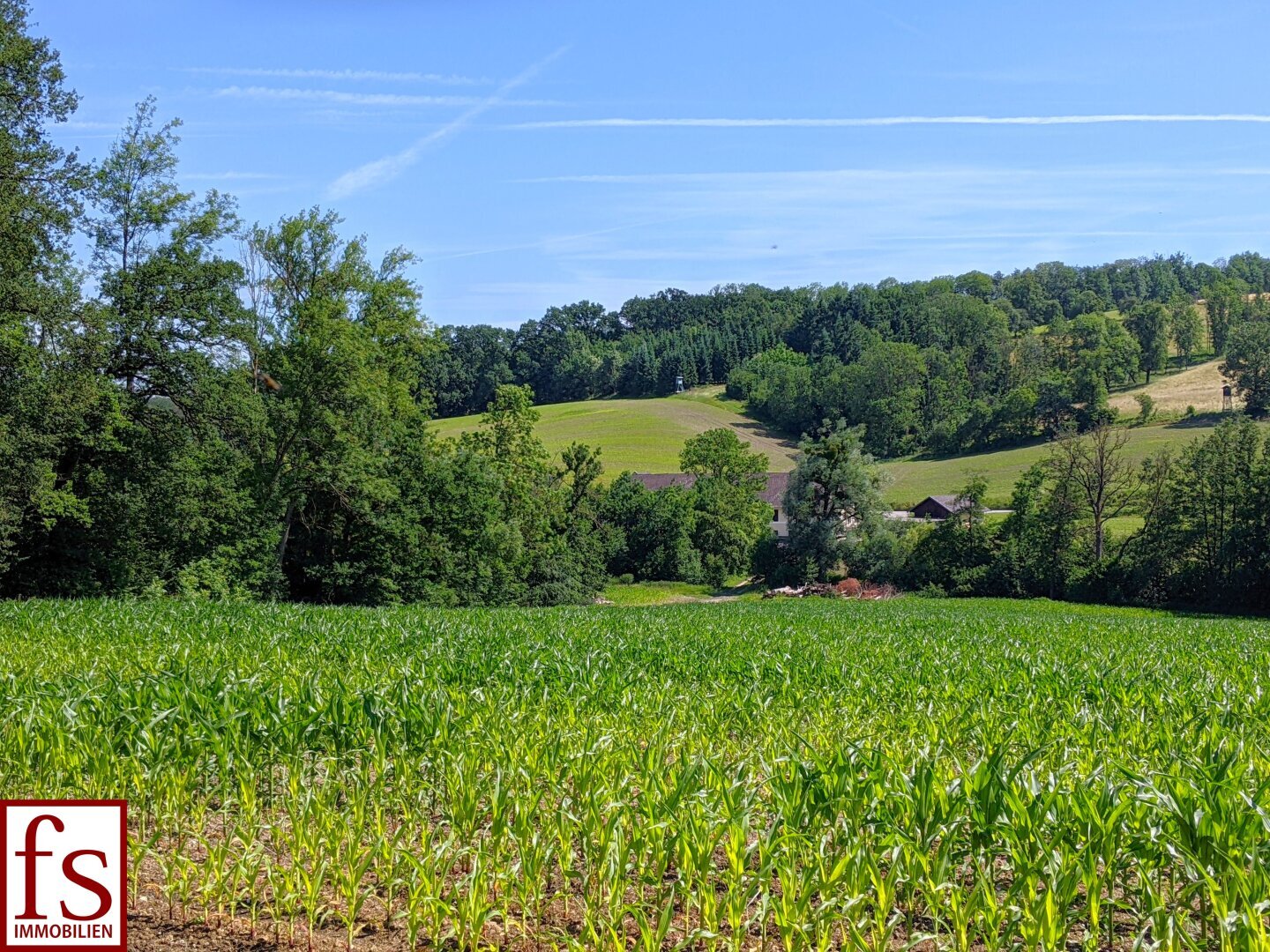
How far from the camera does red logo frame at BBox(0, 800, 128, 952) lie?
15.7 feet

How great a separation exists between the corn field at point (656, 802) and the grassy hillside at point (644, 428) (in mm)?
76612

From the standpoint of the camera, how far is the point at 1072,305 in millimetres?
160625

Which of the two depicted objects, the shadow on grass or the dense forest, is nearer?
the dense forest

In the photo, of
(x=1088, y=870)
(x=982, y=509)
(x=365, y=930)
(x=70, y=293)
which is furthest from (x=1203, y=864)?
(x=982, y=509)

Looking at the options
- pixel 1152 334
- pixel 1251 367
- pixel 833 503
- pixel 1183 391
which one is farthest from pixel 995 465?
pixel 1152 334

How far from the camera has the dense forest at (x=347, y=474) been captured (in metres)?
24.4

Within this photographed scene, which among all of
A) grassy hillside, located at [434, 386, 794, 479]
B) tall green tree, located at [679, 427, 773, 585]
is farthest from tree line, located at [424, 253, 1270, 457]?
tall green tree, located at [679, 427, 773, 585]

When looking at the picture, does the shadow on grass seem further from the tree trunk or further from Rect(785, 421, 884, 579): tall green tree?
the tree trunk

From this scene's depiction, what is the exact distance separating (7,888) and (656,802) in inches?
136

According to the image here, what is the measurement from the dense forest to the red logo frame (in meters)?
19.8

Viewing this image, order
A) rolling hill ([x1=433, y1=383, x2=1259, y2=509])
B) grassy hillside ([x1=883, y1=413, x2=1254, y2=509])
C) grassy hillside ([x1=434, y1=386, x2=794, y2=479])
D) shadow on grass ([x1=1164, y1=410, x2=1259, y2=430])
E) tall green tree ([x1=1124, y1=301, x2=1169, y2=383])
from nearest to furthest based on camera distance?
1. grassy hillside ([x1=883, y1=413, x2=1254, y2=509])
2. rolling hill ([x1=433, y1=383, x2=1259, y2=509])
3. shadow on grass ([x1=1164, y1=410, x2=1259, y2=430])
4. grassy hillside ([x1=434, y1=386, x2=794, y2=479])
5. tall green tree ([x1=1124, y1=301, x2=1169, y2=383])

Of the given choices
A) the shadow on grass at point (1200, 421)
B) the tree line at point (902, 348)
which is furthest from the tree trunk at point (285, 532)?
the shadow on grass at point (1200, 421)

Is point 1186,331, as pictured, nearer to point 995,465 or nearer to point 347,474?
point 995,465

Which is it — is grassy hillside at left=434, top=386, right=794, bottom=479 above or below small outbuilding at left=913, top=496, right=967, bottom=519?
above
